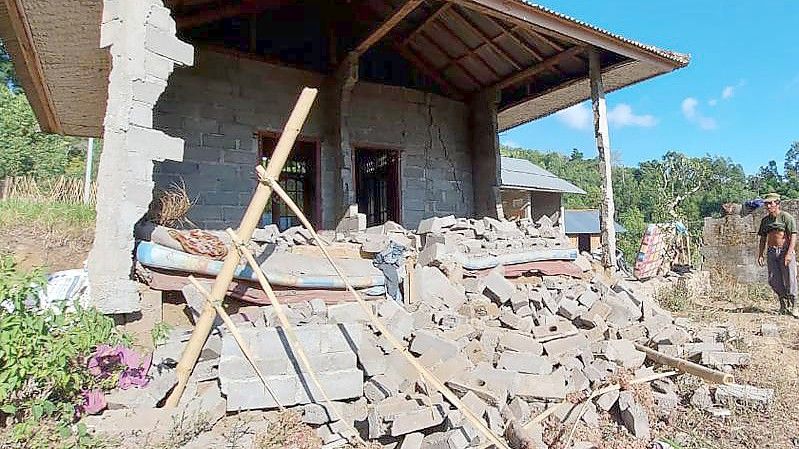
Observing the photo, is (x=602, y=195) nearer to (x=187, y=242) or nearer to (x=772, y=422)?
(x=772, y=422)

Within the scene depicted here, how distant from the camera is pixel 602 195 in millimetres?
8031

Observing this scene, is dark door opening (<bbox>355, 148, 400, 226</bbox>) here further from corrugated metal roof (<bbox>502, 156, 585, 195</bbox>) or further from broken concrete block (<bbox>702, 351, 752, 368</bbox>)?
corrugated metal roof (<bbox>502, 156, 585, 195</bbox>)

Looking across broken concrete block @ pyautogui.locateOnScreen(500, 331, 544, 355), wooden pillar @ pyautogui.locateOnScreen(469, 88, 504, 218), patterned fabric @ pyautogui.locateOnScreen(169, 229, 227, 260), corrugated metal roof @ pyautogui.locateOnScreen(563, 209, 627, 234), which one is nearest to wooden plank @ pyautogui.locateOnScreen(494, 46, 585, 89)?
wooden pillar @ pyautogui.locateOnScreen(469, 88, 504, 218)

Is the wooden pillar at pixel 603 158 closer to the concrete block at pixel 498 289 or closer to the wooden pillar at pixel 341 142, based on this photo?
the concrete block at pixel 498 289

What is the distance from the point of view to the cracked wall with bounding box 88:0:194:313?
434 cm

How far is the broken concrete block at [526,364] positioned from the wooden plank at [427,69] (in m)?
7.18

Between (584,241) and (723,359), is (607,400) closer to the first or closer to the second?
(723,359)

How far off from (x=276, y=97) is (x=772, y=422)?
25.0 ft

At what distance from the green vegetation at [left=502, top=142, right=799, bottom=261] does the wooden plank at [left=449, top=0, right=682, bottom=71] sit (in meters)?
8.38

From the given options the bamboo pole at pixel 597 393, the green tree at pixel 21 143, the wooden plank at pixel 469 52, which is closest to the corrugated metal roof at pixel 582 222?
the wooden plank at pixel 469 52

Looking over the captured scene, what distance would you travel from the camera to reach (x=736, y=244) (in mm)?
10875

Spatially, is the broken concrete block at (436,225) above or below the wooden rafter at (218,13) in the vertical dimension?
below

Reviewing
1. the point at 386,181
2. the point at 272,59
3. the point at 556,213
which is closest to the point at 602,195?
the point at 386,181

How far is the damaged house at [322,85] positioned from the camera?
4836mm
